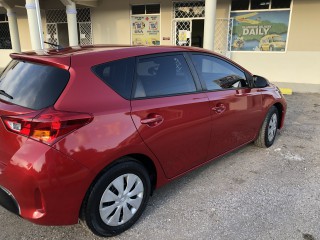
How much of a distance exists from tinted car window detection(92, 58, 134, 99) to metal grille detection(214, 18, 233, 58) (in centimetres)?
783

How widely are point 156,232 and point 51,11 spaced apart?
11.9 meters

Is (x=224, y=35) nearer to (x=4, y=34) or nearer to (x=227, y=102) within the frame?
(x=227, y=102)

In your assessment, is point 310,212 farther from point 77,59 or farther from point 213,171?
point 77,59

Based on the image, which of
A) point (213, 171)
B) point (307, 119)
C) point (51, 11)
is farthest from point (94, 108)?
point (51, 11)

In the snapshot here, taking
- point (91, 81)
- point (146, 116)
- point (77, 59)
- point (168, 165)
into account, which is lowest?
point (168, 165)

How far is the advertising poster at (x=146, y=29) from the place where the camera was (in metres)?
10.7

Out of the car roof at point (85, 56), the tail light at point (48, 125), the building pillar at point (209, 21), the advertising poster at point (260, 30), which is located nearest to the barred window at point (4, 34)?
the building pillar at point (209, 21)

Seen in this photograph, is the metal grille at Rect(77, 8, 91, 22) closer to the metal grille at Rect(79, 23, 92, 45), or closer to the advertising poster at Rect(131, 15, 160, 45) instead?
the metal grille at Rect(79, 23, 92, 45)

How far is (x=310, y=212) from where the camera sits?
9.84 feet

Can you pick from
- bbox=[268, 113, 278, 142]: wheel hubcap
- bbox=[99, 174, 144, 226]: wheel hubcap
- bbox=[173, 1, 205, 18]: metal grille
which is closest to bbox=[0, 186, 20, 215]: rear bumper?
bbox=[99, 174, 144, 226]: wheel hubcap

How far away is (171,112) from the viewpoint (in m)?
2.82

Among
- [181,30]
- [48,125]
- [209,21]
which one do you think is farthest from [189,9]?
[48,125]

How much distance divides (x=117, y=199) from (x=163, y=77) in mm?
1224

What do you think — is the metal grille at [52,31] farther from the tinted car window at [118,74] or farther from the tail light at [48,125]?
the tail light at [48,125]
